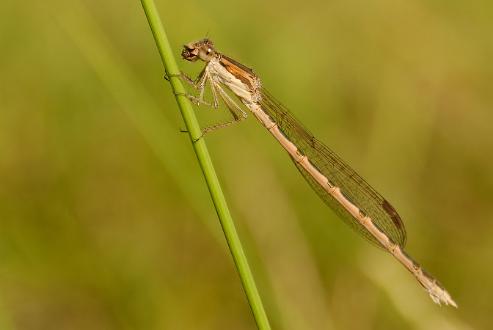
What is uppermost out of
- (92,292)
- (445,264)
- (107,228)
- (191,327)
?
(107,228)

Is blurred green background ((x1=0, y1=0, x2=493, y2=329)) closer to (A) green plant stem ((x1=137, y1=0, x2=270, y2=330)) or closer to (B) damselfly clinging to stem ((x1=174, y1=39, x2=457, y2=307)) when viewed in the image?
(B) damselfly clinging to stem ((x1=174, y1=39, x2=457, y2=307))

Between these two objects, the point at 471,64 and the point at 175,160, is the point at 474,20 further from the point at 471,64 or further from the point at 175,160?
the point at 175,160

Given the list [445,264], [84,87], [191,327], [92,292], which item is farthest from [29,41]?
[445,264]

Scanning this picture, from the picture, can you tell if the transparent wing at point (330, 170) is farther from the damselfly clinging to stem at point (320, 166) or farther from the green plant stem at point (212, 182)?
the green plant stem at point (212, 182)

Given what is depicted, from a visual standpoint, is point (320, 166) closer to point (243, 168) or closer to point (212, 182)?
point (243, 168)

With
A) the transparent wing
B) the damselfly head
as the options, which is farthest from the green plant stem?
the transparent wing
